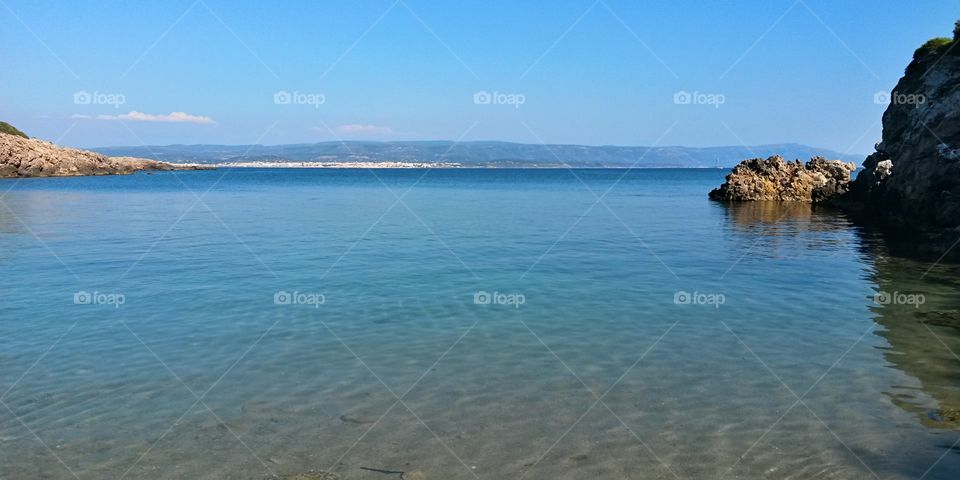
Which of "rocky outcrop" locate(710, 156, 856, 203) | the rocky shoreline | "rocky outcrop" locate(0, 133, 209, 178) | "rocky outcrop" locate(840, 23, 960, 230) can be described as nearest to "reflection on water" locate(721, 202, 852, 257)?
the rocky shoreline

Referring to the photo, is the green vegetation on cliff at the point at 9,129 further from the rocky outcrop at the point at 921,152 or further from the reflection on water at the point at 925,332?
the reflection on water at the point at 925,332

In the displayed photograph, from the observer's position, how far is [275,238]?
3359 cm

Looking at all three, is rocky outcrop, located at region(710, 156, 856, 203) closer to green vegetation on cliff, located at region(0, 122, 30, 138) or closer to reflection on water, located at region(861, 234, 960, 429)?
reflection on water, located at region(861, 234, 960, 429)

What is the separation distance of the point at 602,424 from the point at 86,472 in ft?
22.8

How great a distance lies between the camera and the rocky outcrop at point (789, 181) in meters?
64.5

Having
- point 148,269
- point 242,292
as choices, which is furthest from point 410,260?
point 148,269

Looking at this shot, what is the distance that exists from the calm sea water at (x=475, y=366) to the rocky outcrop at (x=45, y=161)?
113512 mm

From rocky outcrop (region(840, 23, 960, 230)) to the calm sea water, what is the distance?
11.1m

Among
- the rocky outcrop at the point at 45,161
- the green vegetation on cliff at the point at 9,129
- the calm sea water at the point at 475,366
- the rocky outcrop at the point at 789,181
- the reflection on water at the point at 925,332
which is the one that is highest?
the green vegetation on cliff at the point at 9,129

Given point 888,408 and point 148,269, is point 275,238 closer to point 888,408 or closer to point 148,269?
point 148,269

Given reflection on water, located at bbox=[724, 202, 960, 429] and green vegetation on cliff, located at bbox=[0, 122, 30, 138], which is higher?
green vegetation on cliff, located at bbox=[0, 122, 30, 138]

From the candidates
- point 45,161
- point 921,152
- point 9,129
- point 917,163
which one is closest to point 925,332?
point 921,152

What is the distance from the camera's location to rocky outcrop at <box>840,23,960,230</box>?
1361 inches

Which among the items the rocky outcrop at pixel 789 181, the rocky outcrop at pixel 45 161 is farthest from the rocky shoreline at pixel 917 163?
the rocky outcrop at pixel 45 161
